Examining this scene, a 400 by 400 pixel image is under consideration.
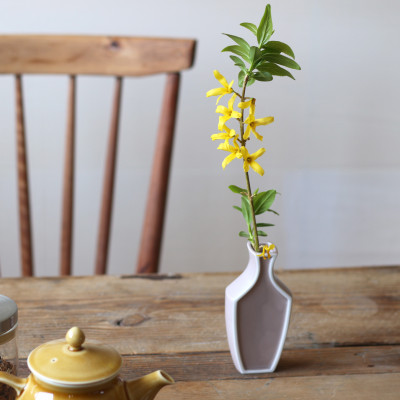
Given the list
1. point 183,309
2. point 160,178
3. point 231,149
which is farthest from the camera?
point 160,178

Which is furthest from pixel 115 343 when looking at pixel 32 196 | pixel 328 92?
pixel 328 92

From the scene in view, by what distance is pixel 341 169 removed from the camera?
1.76 m

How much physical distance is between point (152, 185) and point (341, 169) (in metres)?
0.84

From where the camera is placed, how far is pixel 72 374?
0.40 m

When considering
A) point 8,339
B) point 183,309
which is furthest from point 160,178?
point 8,339

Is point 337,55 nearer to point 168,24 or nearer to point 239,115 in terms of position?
point 168,24

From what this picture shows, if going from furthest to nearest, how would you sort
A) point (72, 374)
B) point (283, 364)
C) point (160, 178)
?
point (160, 178) < point (283, 364) < point (72, 374)

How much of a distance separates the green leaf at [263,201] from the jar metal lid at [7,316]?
0.25 m

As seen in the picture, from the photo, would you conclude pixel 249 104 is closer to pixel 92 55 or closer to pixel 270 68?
pixel 270 68

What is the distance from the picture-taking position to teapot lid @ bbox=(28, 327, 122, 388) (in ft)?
1.32

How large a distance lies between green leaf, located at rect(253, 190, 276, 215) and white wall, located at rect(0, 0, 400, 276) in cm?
101

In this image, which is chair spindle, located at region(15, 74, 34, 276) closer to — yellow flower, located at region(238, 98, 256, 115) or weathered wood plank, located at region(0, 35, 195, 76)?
weathered wood plank, located at region(0, 35, 195, 76)

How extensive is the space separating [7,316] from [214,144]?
117 cm

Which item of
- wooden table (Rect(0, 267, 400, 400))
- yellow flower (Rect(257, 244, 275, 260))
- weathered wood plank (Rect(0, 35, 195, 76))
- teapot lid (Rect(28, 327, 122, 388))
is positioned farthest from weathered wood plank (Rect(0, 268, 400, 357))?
weathered wood plank (Rect(0, 35, 195, 76))
